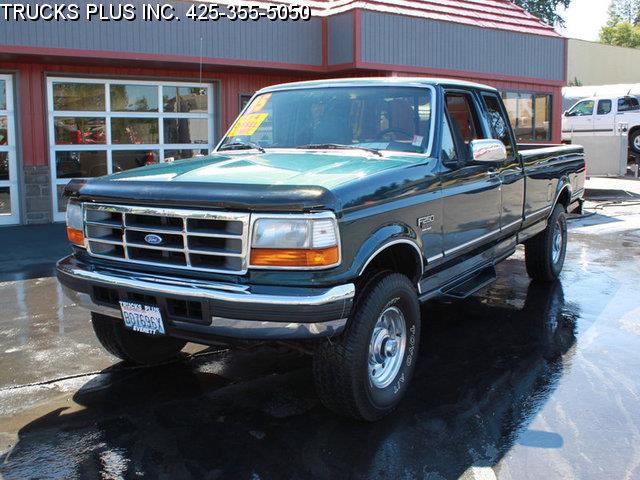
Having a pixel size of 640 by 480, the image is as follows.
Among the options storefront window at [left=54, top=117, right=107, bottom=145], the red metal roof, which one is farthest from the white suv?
storefront window at [left=54, top=117, right=107, bottom=145]

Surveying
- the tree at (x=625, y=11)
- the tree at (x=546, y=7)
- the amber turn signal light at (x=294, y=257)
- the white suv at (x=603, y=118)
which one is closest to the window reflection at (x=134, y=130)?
the amber turn signal light at (x=294, y=257)

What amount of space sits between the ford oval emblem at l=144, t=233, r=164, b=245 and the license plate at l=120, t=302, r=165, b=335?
0.35m

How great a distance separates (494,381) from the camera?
493 centimetres

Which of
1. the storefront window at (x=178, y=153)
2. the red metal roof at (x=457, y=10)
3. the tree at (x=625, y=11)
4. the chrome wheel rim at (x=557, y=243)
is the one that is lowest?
the chrome wheel rim at (x=557, y=243)

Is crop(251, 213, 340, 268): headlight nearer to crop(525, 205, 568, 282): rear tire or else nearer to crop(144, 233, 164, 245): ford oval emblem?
crop(144, 233, 164, 245): ford oval emblem

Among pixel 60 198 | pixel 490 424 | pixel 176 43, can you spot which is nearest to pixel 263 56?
pixel 176 43

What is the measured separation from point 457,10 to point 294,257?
42.0 ft

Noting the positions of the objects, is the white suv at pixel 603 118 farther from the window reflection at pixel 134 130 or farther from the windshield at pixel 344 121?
the windshield at pixel 344 121

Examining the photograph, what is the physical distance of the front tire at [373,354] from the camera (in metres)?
3.89

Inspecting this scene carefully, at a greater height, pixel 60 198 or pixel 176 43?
pixel 176 43

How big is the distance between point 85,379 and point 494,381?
281 cm

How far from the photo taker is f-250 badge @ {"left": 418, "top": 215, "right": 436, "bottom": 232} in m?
4.58

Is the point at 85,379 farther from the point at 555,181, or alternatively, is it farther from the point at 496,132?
the point at 555,181

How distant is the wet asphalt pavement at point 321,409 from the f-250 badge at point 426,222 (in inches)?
42.3
